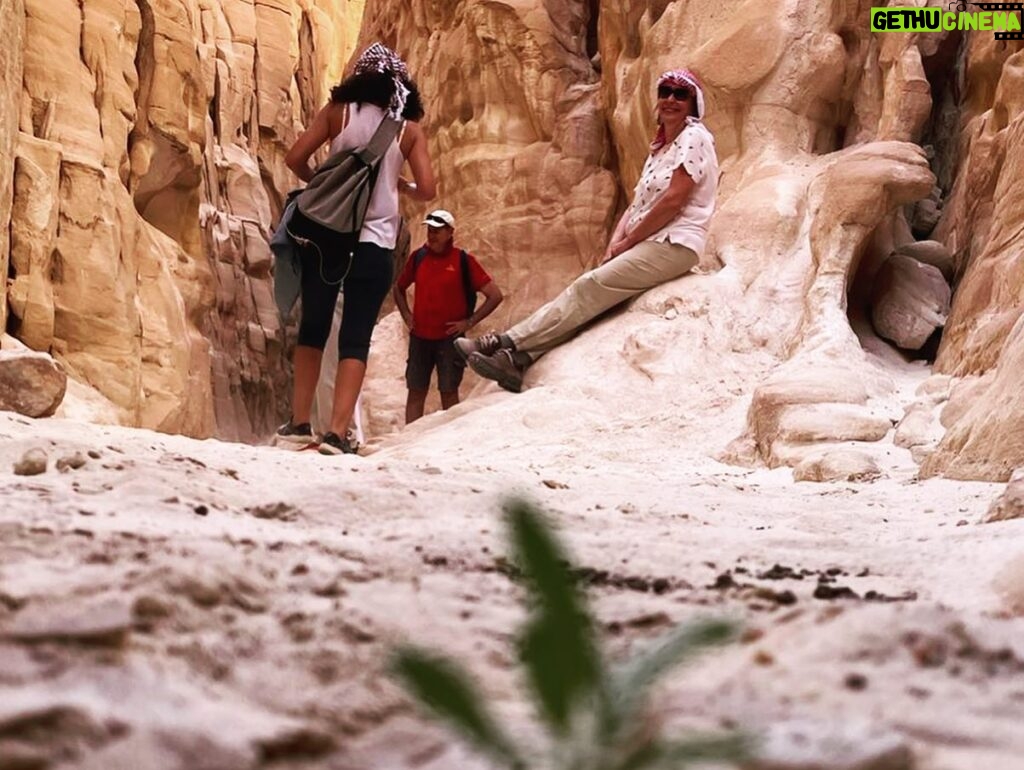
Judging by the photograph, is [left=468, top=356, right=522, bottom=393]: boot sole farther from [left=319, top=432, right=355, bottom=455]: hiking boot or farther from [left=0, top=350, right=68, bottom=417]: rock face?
[left=0, top=350, right=68, bottom=417]: rock face

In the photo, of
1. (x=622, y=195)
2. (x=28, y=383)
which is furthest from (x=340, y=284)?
(x=622, y=195)

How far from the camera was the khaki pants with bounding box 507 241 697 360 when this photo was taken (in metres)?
5.89

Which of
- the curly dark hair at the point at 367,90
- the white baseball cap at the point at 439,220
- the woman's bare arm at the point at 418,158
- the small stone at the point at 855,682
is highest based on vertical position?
the curly dark hair at the point at 367,90

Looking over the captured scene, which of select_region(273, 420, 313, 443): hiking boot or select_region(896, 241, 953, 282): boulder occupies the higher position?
select_region(896, 241, 953, 282): boulder

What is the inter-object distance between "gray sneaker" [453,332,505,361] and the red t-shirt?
0.57 meters

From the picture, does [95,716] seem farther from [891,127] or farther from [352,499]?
[891,127]

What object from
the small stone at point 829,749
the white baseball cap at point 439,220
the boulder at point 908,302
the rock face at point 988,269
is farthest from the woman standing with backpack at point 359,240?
the small stone at point 829,749

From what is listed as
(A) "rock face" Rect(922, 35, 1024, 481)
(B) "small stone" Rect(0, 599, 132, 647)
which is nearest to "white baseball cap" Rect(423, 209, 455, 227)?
(A) "rock face" Rect(922, 35, 1024, 481)

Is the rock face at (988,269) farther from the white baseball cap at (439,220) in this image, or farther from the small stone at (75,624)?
the white baseball cap at (439,220)

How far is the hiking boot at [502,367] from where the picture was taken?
573cm

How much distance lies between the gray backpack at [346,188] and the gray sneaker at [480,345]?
174 cm

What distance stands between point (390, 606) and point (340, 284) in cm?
309

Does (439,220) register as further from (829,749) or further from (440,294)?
(829,749)

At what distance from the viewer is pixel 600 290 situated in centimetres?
591
